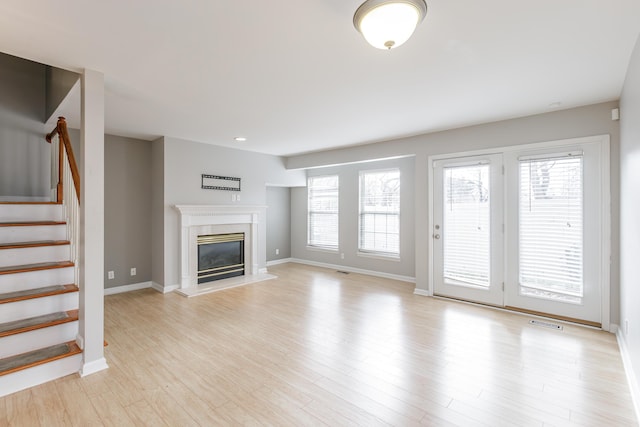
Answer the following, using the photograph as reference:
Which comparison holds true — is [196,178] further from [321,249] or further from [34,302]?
[321,249]

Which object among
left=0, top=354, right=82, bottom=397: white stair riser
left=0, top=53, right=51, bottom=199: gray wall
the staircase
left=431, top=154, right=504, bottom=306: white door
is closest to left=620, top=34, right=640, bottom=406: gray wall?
left=431, top=154, right=504, bottom=306: white door

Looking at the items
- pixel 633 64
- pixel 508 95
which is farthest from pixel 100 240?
pixel 633 64

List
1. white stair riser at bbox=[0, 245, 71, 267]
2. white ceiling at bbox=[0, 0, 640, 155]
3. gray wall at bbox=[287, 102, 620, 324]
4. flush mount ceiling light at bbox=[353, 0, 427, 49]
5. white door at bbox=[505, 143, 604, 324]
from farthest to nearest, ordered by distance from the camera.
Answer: white door at bbox=[505, 143, 604, 324], gray wall at bbox=[287, 102, 620, 324], white stair riser at bbox=[0, 245, 71, 267], white ceiling at bbox=[0, 0, 640, 155], flush mount ceiling light at bbox=[353, 0, 427, 49]

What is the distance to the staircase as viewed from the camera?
2305 mm

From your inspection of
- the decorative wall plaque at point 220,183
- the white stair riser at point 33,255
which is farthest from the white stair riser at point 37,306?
Result: the decorative wall plaque at point 220,183

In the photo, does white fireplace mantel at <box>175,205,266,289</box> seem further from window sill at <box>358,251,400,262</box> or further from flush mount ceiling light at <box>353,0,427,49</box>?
flush mount ceiling light at <box>353,0,427,49</box>

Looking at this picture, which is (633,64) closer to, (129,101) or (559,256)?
(559,256)

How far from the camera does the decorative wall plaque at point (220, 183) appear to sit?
17.5 feet

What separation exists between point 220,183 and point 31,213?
8.85 ft

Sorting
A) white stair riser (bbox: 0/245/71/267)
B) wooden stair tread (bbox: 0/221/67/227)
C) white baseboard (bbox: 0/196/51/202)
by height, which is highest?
white baseboard (bbox: 0/196/51/202)

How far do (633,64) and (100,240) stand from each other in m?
4.39

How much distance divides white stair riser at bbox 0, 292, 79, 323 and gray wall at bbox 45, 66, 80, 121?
1.98m

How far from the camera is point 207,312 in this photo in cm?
393

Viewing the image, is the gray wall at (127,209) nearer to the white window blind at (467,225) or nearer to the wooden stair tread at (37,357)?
the wooden stair tread at (37,357)
